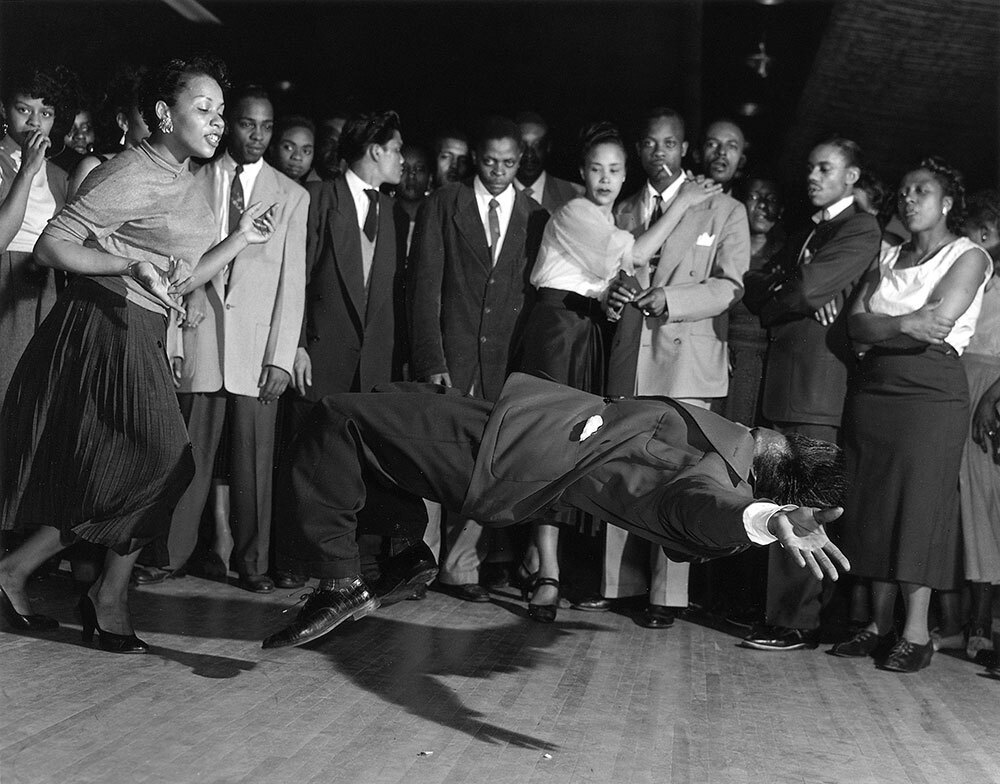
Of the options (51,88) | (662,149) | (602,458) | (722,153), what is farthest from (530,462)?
(51,88)

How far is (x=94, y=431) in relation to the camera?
3686mm

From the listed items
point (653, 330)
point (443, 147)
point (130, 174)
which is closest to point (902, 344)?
point (653, 330)

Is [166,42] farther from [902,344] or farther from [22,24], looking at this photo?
[902,344]

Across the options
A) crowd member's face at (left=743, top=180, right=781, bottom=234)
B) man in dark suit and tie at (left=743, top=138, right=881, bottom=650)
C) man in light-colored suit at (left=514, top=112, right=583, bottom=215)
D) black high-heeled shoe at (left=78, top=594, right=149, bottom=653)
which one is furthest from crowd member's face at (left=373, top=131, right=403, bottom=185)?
black high-heeled shoe at (left=78, top=594, right=149, bottom=653)

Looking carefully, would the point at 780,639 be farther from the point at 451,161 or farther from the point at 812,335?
the point at 451,161

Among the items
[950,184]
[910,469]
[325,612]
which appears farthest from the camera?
[950,184]

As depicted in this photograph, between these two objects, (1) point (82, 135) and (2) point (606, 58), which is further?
(2) point (606, 58)

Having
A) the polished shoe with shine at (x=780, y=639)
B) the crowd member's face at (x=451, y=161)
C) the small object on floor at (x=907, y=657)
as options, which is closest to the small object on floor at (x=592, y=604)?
the polished shoe with shine at (x=780, y=639)

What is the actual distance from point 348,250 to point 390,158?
0.41 m

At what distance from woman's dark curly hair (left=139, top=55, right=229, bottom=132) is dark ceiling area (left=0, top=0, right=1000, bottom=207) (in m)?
2.00

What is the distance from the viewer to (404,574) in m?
3.53

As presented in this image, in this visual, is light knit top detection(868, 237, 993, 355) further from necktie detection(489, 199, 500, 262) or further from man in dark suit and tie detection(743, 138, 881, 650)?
necktie detection(489, 199, 500, 262)

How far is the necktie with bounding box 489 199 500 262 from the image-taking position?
5.00 metres

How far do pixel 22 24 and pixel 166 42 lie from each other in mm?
1235
